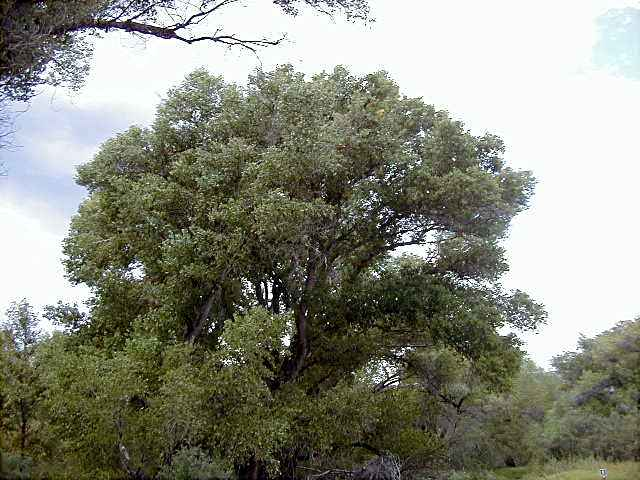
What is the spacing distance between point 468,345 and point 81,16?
12.0 metres

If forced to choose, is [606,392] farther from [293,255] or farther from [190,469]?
[190,469]

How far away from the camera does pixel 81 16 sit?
979cm

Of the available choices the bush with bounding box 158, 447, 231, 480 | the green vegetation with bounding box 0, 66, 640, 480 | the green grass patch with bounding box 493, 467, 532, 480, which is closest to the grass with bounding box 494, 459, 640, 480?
the green vegetation with bounding box 0, 66, 640, 480

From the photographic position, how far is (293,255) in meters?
14.7

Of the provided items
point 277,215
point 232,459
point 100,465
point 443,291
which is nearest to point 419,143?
point 443,291

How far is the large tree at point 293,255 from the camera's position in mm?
12610

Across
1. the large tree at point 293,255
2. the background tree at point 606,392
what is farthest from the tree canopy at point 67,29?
the background tree at point 606,392

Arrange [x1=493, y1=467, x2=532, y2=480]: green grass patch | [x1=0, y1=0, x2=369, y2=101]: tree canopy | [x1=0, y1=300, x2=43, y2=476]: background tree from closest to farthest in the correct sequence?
1. [x1=0, y1=0, x2=369, y2=101]: tree canopy
2. [x1=0, y1=300, x2=43, y2=476]: background tree
3. [x1=493, y1=467, x2=532, y2=480]: green grass patch

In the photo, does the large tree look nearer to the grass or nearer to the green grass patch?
the grass

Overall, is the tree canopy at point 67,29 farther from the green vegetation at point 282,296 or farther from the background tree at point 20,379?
the background tree at point 20,379

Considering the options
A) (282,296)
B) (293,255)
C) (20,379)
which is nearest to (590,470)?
(282,296)

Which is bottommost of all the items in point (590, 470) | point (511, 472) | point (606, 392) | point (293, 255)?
point (511, 472)

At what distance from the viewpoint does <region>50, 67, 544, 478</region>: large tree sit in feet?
41.4

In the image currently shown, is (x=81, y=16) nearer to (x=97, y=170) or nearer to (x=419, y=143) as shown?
(x=97, y=170)
